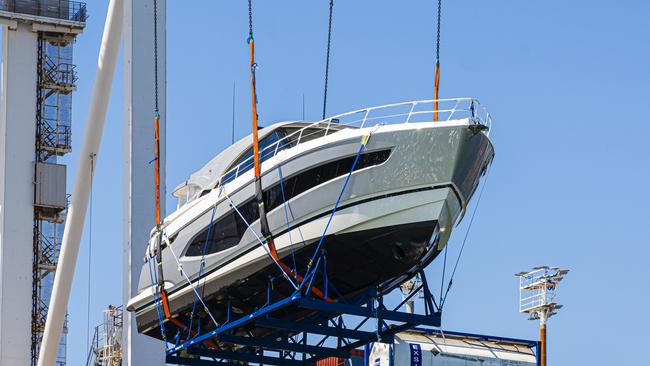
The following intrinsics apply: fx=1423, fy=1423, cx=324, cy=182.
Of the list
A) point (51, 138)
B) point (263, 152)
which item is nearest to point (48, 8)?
point (51, 138)

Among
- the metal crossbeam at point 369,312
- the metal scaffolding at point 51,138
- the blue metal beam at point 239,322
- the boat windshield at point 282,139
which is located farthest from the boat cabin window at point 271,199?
the metal scaffolding at point 51,138

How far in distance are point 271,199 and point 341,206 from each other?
132cm

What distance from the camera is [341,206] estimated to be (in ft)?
73.4

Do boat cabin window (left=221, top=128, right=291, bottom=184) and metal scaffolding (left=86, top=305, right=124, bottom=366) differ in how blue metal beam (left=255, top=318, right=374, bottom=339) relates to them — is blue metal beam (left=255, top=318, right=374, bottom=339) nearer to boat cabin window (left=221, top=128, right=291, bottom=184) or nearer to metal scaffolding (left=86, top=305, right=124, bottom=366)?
boat cabin window (left=221, top=128, right=291, bottom=184)

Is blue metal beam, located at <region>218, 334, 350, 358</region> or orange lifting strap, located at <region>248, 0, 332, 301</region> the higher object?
orange lifting strap, located at <region>248, 0, 332, 301</region>

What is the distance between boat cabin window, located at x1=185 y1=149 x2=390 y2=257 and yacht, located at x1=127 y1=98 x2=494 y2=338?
16 mm

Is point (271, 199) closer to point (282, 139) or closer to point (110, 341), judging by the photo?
point (282, 139)

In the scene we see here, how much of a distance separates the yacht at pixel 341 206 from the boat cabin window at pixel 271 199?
0.02 metres

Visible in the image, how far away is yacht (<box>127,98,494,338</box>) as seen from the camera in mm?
22219

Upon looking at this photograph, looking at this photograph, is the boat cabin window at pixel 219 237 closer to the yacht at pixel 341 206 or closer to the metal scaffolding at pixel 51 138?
the yacht at pixel 341 206

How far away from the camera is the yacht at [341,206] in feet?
72.9

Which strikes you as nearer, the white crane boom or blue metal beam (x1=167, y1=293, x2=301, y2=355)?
blue metal beam (x1=167, y1=293, x2=301, y2=355)

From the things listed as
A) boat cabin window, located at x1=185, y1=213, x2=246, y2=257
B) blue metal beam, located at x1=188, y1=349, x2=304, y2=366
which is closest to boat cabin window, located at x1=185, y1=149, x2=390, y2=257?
boat cabin window, located at x1=185, y1=213, x2=246, y2=257

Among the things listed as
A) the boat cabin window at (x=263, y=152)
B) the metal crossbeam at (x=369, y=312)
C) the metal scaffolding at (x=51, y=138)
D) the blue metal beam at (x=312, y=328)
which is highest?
the metal scaffolding at (x=51, y=138)
